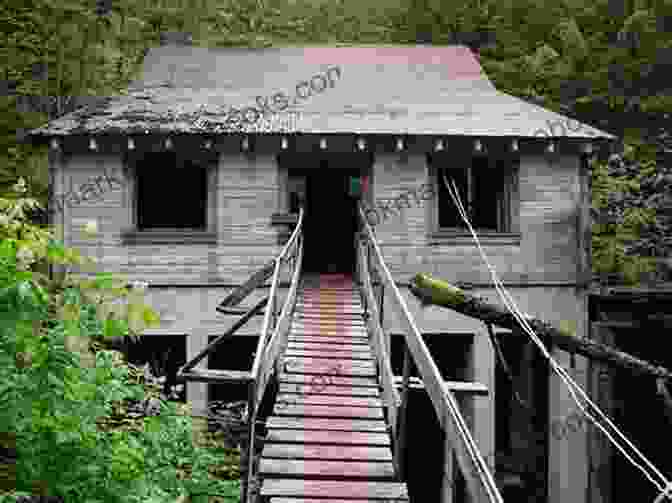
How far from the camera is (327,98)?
1409 cm

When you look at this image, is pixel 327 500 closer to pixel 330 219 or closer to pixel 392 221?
pixel 392 221

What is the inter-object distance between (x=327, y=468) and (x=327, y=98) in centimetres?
1045

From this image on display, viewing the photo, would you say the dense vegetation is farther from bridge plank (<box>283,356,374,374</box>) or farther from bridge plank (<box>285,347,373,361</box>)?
bridge plank (<box>285,347,373,361</box>)

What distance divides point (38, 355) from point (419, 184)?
29.4 ft

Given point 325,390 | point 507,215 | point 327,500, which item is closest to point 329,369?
point 325,390

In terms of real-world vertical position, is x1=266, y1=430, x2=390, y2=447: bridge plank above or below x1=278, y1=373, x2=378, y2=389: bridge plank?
below

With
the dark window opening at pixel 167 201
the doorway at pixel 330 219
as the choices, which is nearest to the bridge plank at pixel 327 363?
the dark window opening at pixel 167 201

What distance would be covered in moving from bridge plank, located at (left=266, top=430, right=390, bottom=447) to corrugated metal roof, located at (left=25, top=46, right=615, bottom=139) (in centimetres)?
710

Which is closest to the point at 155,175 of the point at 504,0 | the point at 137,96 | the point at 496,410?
→ the point at 137,96

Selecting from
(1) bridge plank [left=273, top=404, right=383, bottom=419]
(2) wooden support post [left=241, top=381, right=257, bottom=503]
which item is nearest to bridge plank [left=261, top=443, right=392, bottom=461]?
(1) bridge plank [left=273, top=404, right=383, bottom=419]

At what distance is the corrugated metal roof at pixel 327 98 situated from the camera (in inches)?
467

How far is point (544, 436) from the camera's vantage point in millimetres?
12422

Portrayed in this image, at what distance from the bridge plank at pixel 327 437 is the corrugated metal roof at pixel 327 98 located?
710 cm

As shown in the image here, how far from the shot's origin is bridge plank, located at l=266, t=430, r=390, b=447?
522 cm
